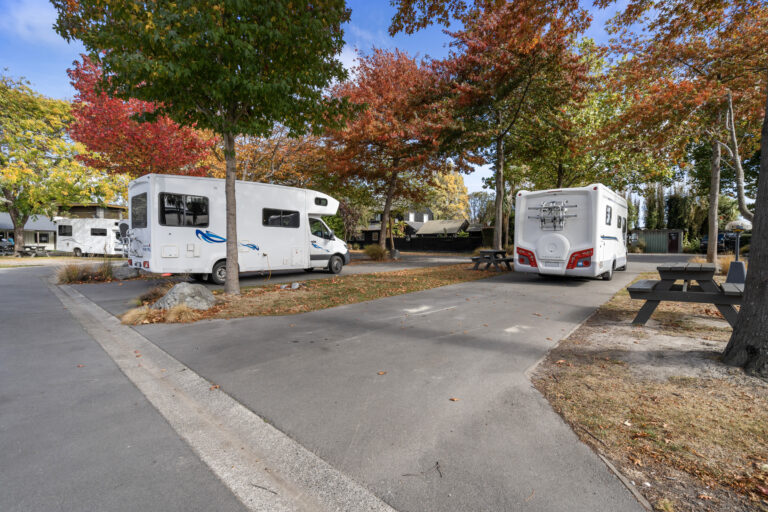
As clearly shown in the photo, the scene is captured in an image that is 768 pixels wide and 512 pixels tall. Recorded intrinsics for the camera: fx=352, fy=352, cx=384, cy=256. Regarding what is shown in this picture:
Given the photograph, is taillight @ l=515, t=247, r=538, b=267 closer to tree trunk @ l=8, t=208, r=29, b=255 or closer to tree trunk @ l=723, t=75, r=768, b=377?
tree trunk @ l=723, t=75, r=768, b=377

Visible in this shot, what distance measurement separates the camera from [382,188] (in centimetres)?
2191

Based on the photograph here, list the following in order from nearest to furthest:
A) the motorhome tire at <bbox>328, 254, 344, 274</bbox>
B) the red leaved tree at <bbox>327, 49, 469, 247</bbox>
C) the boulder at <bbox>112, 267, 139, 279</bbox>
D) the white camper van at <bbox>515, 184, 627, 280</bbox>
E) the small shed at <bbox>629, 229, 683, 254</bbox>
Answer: the white camper van at <bbox>515, 184, 627, 280</bbox> → the boulder at <bbox>112, 267, 139, 279</bbox> → the motorhome tire at <bbox>328, 254, 344, 274</bbox> → the red leaved tree at <bbox>327, 49, 469, 247</bbox> → the small shed at <bbox>629, 229, 683, 254</bbox>

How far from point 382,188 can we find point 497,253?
1012 centimetres

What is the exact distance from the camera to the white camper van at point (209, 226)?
29.5 feet

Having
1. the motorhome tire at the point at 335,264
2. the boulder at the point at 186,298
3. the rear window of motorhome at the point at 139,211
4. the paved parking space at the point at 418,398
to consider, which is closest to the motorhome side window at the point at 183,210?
the rear window of motorhome at the point at 139,211

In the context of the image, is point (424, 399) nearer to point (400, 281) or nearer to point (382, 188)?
point (400, 281)

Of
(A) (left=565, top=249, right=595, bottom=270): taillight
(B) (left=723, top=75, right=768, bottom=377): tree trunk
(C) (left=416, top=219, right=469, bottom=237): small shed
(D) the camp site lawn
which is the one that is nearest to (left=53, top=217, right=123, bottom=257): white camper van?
(D) the camp site lawn

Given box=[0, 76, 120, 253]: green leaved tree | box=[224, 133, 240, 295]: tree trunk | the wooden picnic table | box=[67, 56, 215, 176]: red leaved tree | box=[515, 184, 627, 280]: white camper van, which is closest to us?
the wooden picnic table

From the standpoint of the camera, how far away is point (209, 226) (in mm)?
9734

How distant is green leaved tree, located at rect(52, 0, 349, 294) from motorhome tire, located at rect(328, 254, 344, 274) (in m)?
5.62

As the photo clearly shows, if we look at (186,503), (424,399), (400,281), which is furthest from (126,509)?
(400,281)

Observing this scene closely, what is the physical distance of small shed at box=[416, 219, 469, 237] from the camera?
37.8m

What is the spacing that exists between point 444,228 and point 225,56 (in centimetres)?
3366

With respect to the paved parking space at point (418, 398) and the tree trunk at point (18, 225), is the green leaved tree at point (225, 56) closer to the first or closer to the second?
the paved parking space at point (418, 398)
